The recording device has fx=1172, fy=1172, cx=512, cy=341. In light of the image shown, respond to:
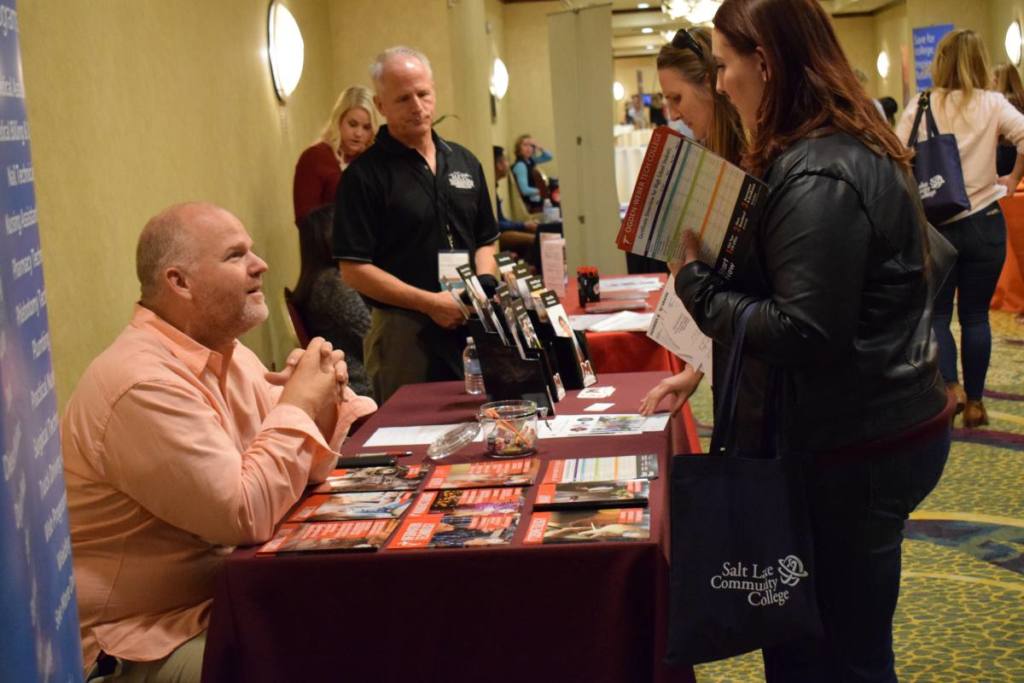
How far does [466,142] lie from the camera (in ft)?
24.2

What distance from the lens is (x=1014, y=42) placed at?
14539 mm

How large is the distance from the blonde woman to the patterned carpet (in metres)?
3.11

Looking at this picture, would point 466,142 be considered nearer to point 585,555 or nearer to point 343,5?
point 343,5

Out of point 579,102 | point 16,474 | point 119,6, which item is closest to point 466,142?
point 579,102

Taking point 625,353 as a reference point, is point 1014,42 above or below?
above

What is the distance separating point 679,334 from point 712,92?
0.63 meters

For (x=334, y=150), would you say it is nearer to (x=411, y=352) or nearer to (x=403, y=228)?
(x=403, y=228)

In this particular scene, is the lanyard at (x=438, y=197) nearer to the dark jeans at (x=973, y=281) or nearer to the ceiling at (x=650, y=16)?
the dark jeans at (x=973, y=281)

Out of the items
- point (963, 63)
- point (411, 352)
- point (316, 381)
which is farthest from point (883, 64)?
point (316, 381)

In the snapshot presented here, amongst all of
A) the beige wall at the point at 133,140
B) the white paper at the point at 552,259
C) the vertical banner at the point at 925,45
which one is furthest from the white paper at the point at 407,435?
the vertical banner at the point at 925,45

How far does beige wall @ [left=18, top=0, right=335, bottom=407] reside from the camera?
339 cm

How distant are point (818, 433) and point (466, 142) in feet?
19.1

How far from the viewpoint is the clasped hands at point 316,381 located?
2193mm

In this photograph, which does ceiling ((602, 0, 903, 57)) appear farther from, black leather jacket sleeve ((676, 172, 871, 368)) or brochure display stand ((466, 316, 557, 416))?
black leather jacket sleeve ((676, 172, 871, 368))
